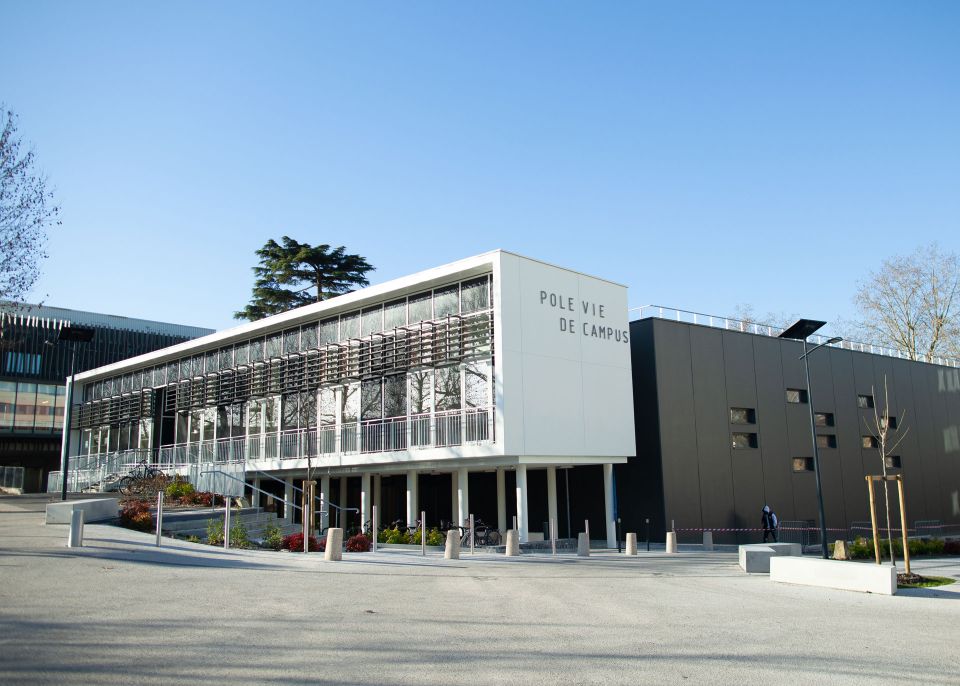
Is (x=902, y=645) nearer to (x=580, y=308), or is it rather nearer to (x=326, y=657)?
(x=326, y=657)

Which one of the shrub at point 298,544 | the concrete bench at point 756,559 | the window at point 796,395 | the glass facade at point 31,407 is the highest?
the glass facade at point 31,407

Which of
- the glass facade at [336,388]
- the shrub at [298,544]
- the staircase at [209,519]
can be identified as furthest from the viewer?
the glass facade at [336,388]

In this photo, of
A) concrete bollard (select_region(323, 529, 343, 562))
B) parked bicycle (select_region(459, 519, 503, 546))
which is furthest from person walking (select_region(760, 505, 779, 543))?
concrete bollard (select_region(323, 529, 343, 562))

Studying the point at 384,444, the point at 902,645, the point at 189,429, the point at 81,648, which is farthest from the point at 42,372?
the point at 902,645

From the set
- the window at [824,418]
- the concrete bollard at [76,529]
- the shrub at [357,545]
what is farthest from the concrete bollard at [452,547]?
the window at [824,418]

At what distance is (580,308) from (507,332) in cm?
379

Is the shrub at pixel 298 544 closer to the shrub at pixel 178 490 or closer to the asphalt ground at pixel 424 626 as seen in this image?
the asphalt ground at pixel 424 626

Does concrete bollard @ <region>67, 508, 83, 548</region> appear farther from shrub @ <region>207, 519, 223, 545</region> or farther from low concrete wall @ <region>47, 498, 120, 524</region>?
shrub @ <region>207, 519, 223, 545</region>

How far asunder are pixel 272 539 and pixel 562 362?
1073cm

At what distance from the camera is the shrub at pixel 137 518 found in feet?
71.9

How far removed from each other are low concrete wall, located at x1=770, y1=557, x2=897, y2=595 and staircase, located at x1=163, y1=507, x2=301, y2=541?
14438 mm

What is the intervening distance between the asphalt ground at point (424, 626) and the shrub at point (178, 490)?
12.8 meters

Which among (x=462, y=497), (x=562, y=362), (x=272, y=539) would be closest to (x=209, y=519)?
(x=272, y=539)

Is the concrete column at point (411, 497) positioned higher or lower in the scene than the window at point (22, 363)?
lower
